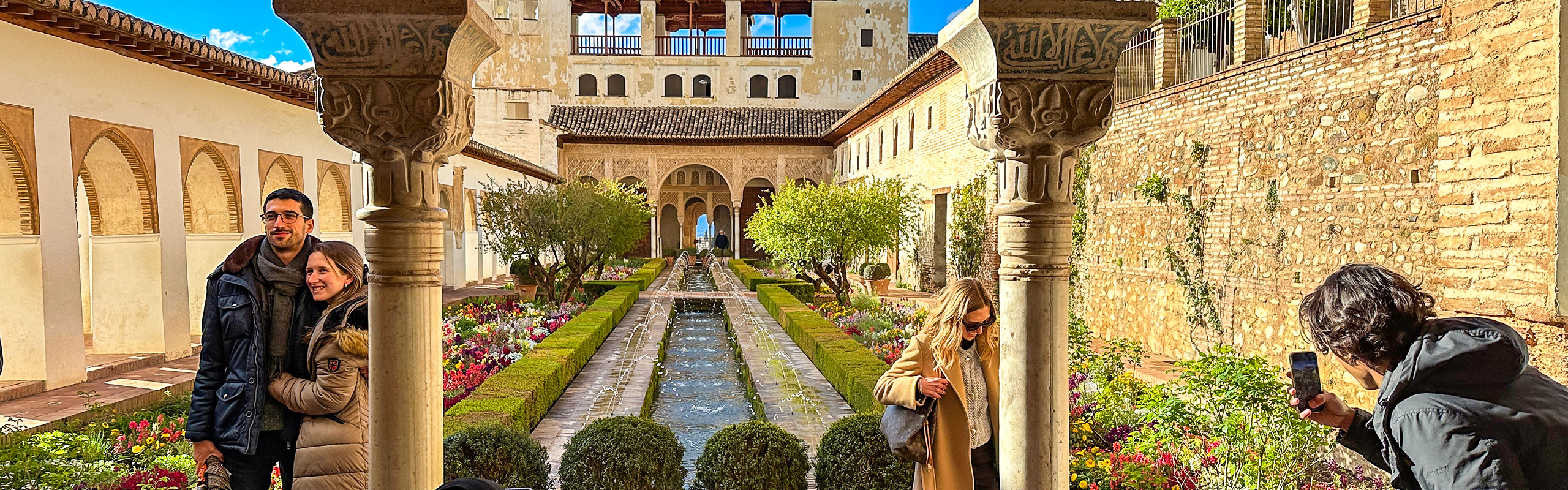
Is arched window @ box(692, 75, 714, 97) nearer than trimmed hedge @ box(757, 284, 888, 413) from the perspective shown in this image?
No

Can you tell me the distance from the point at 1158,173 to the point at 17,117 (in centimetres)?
1111

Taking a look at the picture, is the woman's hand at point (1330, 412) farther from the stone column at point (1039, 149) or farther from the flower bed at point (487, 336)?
the flower bed at point (487, 336)

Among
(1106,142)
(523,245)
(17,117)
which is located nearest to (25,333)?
(17,117)

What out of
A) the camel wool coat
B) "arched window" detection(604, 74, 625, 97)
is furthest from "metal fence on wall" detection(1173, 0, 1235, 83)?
"arched window" detection(604, 74, 625, 97)

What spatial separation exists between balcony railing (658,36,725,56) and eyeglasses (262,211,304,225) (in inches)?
1242

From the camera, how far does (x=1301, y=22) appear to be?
11.5 meters

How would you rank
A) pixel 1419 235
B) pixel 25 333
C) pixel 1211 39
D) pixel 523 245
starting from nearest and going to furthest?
pixel 1419 235 → pixel 25 333 → pixel 1211 39 → pixel 523 245

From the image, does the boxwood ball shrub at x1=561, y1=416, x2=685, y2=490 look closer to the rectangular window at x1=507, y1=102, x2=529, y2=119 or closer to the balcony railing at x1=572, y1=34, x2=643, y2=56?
the rectangular window at x1=507, y1=102, x2=529, y2=119

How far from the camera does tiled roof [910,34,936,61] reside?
34469 mm

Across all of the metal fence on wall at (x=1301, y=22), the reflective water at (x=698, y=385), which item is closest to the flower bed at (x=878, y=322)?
the reflective water at (x=698, y=385)

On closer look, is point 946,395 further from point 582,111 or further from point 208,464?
point 582,111

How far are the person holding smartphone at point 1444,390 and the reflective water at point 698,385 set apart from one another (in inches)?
173

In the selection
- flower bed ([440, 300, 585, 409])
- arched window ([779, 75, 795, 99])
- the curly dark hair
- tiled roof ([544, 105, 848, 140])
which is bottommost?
flower bed ([440, 300, 585, 409])

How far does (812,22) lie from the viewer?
33.8 m
